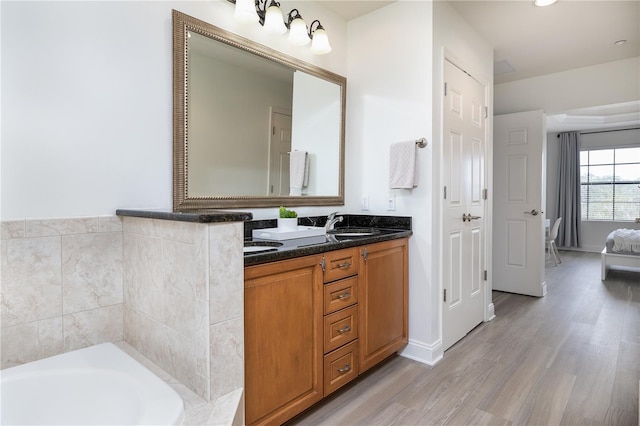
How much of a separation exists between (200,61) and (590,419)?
273 centimetres

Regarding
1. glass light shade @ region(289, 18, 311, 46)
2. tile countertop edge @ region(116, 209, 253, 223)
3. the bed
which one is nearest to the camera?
tile countertop edge @ region(116, 209, 253, 223)

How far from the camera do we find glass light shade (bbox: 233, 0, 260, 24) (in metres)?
1.98

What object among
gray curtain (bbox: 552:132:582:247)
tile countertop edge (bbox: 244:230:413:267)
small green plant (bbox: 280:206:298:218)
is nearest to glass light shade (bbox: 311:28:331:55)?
small green plant (bbox: 280:206:298:218)

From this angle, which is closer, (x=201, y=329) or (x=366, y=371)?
(x=201, y=329)

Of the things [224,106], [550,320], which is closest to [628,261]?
[550,320]

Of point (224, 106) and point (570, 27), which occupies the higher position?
point (570, 27)

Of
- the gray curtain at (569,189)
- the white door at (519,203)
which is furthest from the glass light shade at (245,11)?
the gray curtain at (569,189)

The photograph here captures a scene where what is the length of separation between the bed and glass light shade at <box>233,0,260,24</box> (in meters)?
5.45

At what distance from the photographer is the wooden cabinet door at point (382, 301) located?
2.15 meters

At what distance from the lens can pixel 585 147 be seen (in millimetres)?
7438

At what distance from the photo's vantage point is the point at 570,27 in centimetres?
304

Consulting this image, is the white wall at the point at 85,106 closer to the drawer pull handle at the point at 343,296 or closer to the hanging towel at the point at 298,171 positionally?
the hanging towel at the point at 298,171

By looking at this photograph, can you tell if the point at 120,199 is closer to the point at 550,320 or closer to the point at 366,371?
the point at 366,371

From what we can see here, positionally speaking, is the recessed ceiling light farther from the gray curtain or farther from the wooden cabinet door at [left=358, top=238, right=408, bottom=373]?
the gray curtain
